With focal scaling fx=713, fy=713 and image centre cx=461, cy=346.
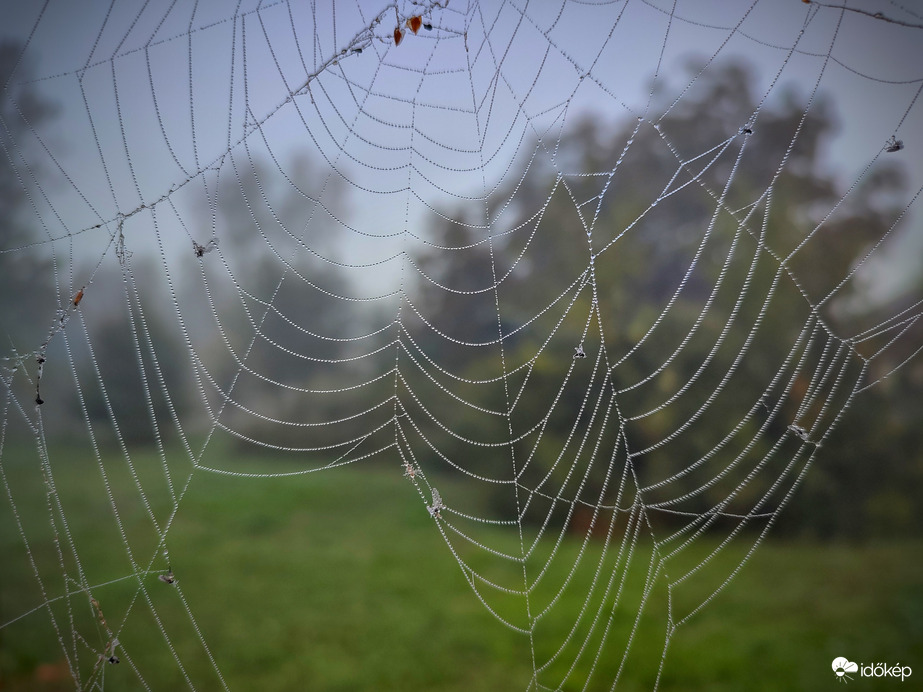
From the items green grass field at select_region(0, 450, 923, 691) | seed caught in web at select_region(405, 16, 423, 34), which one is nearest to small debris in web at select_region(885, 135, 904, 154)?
seed caught in web at select_region(405, 16, 423, 34)

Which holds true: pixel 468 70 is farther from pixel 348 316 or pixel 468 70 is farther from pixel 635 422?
pixel 635 422

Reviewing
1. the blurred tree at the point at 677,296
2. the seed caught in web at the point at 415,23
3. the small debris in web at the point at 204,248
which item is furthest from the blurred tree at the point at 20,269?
the blurred tree at the point at 677,296

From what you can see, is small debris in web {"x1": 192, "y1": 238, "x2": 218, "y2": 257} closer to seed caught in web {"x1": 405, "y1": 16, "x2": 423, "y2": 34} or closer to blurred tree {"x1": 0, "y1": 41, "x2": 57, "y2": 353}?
seed caught in web {"x1": 405, "y1": 16, "x2": 423, "y2": 34}

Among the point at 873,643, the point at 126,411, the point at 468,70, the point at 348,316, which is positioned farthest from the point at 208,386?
the point at 873,643

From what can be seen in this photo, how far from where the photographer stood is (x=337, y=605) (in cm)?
406

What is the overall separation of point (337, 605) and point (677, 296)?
111 inches

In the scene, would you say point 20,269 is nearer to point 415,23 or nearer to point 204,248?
point 204,248

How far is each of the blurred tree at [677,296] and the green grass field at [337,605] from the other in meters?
0.62

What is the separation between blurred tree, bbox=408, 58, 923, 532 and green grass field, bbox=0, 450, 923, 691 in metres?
0.62

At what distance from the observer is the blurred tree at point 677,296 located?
15.4ft

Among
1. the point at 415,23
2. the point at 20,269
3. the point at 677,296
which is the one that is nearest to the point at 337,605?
the point at 20,269

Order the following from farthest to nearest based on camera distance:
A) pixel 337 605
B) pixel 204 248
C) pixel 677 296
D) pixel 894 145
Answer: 1. pixel 677 296
2. pixel 337 605
3. pixel 204 248
4. pixel 894 145

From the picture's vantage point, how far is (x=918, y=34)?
3170 mm

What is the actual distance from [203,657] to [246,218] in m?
2.26
